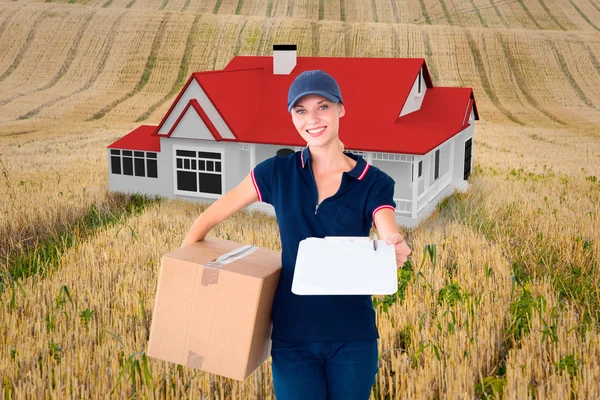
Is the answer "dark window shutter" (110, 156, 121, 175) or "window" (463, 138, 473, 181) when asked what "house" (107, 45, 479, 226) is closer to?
"dark window shutter" (110, 156, 121, 175)

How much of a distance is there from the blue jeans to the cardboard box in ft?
0.73

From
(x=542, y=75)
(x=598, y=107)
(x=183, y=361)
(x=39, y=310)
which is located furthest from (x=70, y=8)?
(x=183, y=361)

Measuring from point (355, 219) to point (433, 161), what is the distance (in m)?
10.4

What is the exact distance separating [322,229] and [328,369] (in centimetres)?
66

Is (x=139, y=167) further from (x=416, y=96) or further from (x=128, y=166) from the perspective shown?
(x=416, y=96)

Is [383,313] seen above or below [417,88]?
below

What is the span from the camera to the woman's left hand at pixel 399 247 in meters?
3.18

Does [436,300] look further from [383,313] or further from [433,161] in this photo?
[433,161]

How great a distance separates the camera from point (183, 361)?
360 cm

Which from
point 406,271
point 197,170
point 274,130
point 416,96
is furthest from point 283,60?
point 406,271

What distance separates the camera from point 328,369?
333 cm

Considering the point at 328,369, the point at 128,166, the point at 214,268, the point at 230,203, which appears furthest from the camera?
the point at 128,166

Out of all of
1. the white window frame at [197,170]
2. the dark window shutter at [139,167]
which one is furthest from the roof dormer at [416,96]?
the dark window shutter at [139,167]

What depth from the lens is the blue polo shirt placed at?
329cm
